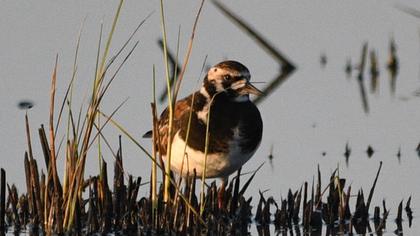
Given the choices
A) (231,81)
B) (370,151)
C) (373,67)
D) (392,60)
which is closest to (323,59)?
(373,67)

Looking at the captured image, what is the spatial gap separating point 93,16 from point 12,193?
738 cm

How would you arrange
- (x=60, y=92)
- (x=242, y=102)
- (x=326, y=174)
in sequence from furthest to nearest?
(x=60, y=92)
(x=326, y=174)
(x=242, y=102)

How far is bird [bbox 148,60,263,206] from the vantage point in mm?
11016

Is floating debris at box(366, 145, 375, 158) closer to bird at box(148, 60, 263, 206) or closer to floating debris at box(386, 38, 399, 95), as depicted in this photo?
bird at box(148, 60, 263, 206)

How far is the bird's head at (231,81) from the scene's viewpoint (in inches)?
442

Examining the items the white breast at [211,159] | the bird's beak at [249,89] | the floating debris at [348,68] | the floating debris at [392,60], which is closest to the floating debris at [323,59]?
the floating debris at [348,68]

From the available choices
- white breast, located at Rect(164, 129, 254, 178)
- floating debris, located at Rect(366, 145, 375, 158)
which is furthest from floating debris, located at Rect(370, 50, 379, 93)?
white breast, located at Rect(164, 129, 254, 178)

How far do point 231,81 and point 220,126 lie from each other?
0.44 meters

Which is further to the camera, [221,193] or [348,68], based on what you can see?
[348,68]

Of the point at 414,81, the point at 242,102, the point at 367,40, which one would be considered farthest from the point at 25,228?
the point at 367,40

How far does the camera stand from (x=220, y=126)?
11.1 m

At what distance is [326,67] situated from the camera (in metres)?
17.0

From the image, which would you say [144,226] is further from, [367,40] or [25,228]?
[367,40]

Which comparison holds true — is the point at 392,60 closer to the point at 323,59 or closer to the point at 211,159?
the point at 323,59
